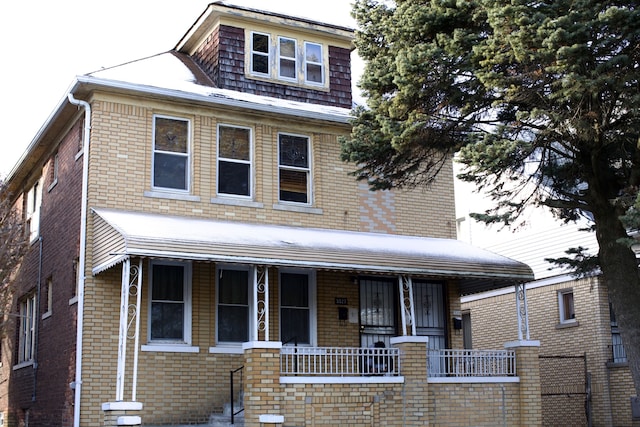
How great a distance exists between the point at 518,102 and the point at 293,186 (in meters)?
5.71

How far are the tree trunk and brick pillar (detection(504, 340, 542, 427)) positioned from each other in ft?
8.58

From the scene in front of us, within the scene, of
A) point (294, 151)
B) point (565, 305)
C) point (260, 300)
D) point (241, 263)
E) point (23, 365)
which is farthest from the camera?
point (565, 305)

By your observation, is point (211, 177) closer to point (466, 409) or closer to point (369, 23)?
point (369, 23)

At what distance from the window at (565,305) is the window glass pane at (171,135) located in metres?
10.4

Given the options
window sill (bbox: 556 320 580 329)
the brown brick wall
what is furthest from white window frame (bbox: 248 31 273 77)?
window sill (bbox: 556 320 580 329)

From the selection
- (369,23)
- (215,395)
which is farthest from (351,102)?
(215,395)

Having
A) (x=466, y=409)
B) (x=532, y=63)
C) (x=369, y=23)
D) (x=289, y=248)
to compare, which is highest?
(x=369, y=23)

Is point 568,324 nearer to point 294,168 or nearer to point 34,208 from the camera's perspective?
point 294,168

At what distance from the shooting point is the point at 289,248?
1502 centimetres

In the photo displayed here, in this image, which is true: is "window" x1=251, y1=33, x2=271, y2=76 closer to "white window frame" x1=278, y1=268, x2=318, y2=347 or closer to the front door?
"white window frame" x1=278, y1=268, x2=318, y2=347

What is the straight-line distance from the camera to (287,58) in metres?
19.4

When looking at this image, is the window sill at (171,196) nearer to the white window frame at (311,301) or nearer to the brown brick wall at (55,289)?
the brown brick wall at (55,289)

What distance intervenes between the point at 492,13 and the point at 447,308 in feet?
26.7

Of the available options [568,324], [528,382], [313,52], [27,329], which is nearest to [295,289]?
[528,382]
